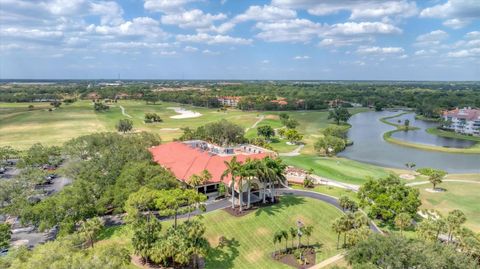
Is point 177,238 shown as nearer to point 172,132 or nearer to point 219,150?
point 219,150

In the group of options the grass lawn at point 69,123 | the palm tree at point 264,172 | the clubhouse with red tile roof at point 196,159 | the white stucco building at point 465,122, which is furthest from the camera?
the white stucco building at point 465,122

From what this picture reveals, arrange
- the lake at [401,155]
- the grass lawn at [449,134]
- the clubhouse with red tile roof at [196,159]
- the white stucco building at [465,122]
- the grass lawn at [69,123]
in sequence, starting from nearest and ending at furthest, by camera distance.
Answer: the clubhouse with red tile roof at [196,159]
the lake at [401,155]
the grass lawn at [69,123]
the grass lawn at [449,134]
the white stucco building at [465,122]

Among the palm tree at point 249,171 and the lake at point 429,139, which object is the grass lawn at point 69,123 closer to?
the lake at point 429,139

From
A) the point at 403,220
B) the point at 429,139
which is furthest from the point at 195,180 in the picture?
the point at 429,139

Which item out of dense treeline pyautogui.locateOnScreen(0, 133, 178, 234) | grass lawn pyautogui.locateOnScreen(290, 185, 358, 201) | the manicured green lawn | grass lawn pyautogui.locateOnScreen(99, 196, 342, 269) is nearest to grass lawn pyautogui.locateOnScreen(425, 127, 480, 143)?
the manicured green lawn

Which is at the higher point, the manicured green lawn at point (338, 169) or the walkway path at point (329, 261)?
the manicured green lawn at point (338, 169)

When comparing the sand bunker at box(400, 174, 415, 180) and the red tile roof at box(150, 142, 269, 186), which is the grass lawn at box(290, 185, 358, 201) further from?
the sand bunker at box(400, 174, 415, 180)

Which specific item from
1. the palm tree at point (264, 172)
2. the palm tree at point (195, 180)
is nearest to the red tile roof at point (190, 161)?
the palm tree at point (195, 180)
